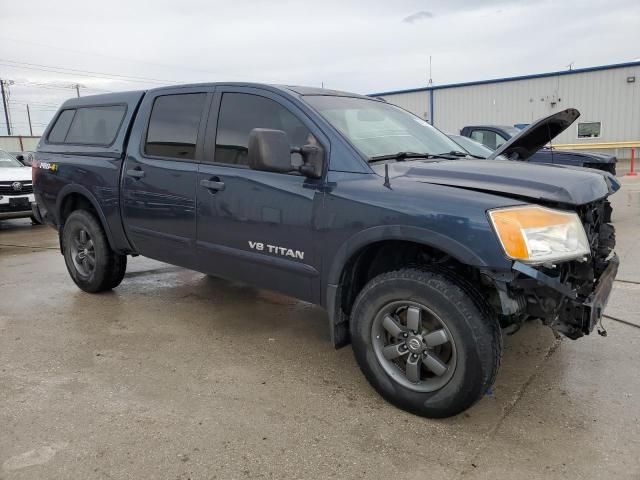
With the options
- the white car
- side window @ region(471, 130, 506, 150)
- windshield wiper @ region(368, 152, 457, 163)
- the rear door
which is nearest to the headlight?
windshield wiper @ region(368, 152, 457, 163)

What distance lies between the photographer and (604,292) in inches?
110

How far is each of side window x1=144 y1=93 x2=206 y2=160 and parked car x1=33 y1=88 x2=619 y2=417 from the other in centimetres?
2

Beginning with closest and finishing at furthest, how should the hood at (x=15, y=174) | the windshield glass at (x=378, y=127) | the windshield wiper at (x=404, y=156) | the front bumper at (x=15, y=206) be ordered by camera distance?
the windshield wiper at (x=404, y=156)
the windshield glass at (x=378, y=127)
the front bumper at (x=15, y=206)
the hood at (x=15, y=174)

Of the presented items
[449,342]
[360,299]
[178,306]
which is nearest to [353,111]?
[360,299]

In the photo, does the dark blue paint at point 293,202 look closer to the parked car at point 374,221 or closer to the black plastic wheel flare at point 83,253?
the parked car at point 374,221

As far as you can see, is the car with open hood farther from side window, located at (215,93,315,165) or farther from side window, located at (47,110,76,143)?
side window, located at (47,110,76,143)

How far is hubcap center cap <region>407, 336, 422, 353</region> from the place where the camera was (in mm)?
2734

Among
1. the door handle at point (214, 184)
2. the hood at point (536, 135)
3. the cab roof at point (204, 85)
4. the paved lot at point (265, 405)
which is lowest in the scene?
the paved lot at point (265, 405)

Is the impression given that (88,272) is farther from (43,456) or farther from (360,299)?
(360,299)

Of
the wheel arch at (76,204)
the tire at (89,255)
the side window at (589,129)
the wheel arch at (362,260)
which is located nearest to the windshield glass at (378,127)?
the wheel arch at (362,260)

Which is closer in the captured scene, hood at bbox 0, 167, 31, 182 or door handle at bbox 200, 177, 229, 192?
door handle at bbox 200, 177, 229, 192

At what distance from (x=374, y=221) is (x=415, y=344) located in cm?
68

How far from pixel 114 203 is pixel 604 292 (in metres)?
3.72

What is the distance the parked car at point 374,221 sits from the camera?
8.30 ft
